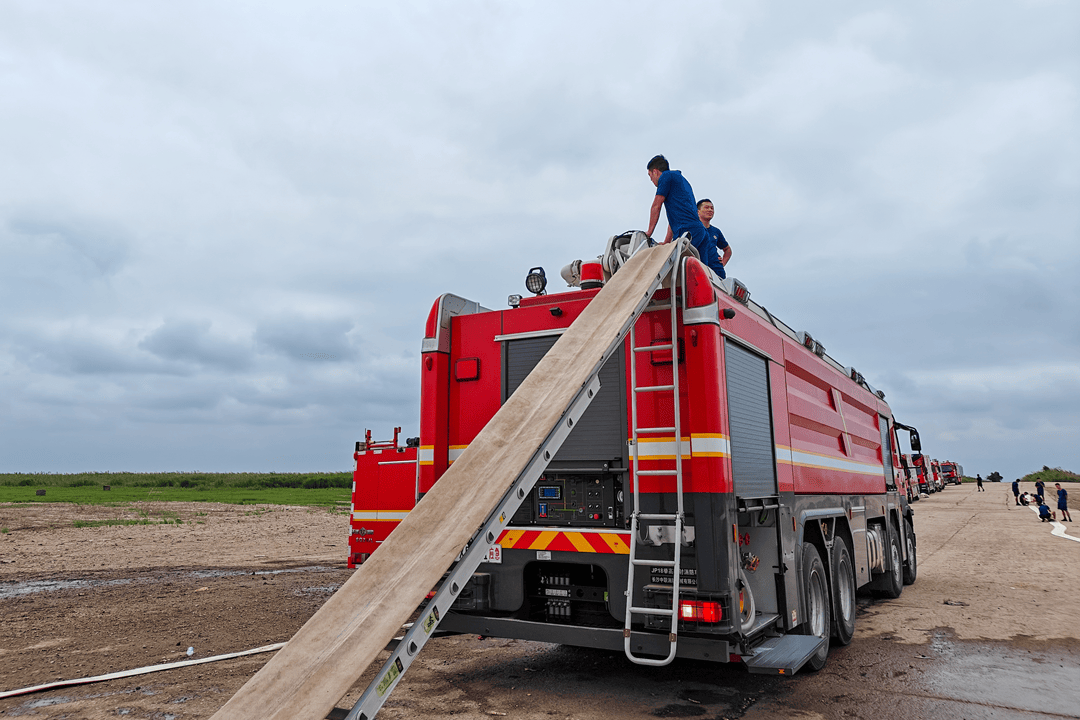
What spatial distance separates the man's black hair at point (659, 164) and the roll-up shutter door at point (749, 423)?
2.20 metres

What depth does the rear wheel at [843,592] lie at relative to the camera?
7070 millimetres

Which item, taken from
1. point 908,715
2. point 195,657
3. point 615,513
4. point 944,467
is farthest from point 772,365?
point 944,467

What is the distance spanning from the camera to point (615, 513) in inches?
208

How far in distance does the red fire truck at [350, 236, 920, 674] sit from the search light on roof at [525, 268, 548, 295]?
0.01 meters

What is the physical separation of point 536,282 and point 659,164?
191 centimetres

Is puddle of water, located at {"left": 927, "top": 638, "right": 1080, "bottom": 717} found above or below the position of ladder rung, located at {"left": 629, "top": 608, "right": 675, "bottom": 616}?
below

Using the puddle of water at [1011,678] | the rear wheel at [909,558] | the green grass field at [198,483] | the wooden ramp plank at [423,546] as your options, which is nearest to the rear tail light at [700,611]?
the wooden ramp plank at [423,546]

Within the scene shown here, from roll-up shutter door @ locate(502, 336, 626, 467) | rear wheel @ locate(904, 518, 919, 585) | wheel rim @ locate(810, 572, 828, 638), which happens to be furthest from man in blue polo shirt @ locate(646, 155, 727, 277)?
rear wheel @ locate(904, 518, 919, 585)

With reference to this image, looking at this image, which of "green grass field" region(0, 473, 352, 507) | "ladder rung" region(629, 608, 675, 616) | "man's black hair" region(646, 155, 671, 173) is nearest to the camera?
"ladder rung" region(629, 608, 675, 616)

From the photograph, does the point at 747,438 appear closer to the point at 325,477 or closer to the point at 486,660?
the point at 486,660

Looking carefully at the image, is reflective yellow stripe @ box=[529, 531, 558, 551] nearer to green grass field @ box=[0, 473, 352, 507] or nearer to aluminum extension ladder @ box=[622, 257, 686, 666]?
aluminum extension ladder @ box=[622, 257, 686, 666]

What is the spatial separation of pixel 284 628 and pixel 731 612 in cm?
613

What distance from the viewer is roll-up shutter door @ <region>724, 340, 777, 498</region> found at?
522 centimetres

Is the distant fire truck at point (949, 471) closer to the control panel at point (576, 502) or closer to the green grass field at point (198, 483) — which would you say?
the green grass field at point (198, 483)
